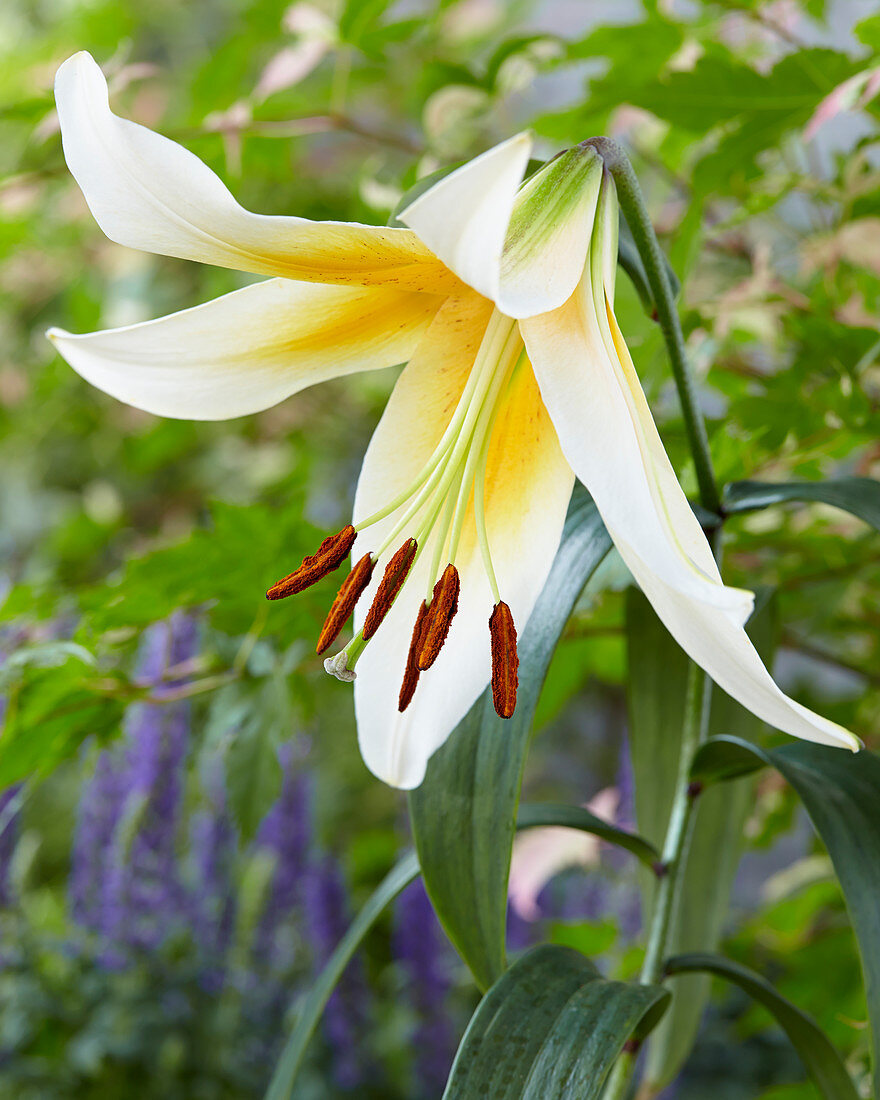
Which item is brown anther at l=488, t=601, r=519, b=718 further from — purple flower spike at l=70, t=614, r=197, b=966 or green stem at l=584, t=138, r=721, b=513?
purple flower spike at l=70, t=614, r=197, b=966

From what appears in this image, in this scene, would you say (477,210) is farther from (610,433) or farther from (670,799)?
(670,799)

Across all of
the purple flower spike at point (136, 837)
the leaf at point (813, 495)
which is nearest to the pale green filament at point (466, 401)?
the leaf at point (813, 495)

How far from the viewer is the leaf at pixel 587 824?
37 centimetres

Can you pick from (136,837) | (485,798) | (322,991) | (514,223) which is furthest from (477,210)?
(136,837)

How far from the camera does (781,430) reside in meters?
0.45

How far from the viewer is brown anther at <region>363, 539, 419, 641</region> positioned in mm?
285

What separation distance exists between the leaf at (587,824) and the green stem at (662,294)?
0.12 meters

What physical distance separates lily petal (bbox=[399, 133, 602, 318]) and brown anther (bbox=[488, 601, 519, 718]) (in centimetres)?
9

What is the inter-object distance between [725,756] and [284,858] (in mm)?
649

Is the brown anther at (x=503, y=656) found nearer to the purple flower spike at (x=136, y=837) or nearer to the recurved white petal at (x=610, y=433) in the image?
the recurved white petal at (x=610, y=433)

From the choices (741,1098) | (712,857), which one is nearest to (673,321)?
(712,857)

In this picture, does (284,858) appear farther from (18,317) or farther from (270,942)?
(18,317)

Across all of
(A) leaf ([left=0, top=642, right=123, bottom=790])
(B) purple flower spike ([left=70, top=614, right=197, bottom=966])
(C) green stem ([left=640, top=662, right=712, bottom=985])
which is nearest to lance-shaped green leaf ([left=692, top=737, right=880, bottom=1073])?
(C) green stem ([left=640, top=662, right=712, bottom=985])

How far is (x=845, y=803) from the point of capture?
1.08 ft
